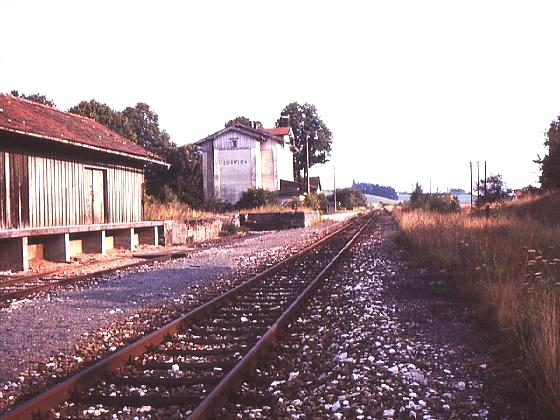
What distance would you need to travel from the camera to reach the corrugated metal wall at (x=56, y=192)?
607 inches

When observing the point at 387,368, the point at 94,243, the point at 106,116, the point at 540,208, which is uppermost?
the point at 106,116

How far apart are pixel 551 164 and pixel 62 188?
24.6 metres

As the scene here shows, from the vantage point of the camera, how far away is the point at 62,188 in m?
18.0

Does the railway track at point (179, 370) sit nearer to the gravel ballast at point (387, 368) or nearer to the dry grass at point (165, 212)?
the gravel ballast at point (387, 368)

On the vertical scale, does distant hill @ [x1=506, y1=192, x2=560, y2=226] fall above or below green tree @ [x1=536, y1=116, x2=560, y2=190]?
below

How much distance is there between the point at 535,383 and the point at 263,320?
4.07 meters

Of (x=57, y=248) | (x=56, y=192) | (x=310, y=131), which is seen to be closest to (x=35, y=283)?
(x=57, y=248)

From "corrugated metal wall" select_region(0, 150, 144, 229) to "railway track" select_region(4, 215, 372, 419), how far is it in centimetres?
899

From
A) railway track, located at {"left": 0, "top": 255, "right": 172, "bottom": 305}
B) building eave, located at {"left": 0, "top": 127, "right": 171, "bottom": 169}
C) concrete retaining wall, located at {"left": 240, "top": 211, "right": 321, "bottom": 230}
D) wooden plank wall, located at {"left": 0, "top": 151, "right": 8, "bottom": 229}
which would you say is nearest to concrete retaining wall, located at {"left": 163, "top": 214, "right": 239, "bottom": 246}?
building eave, located at {"left": 0, "top": 127, "right": 171, "bottom": 169}

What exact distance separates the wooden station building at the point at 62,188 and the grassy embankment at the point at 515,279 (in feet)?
34.2

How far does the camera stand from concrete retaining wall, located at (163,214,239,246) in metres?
24.7

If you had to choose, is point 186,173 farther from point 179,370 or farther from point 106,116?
point 179,370

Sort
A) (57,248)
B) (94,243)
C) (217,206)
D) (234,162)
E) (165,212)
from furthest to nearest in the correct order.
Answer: (234,162) → (217,206) → (165,212) → (94,243) → (57,248)

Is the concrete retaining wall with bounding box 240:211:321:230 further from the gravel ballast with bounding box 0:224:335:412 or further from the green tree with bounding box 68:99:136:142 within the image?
the gravel ballast with bounding box 0:224:335:412
